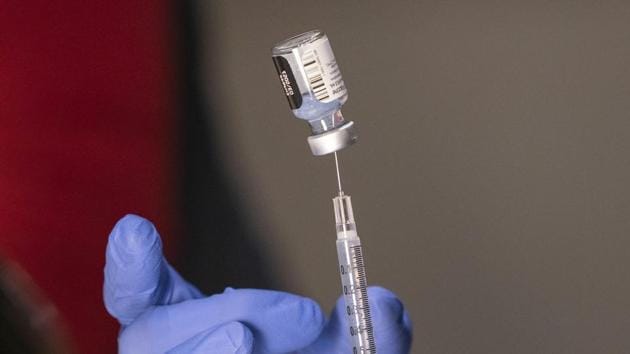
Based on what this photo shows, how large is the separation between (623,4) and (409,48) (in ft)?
1.65

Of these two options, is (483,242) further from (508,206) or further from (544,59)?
(544,59)

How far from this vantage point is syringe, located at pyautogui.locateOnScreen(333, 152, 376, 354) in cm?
89

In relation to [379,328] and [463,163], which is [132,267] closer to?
[379,328]

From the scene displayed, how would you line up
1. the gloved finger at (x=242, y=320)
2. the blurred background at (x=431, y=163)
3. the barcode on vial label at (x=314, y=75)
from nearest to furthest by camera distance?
the barcode on vial label at (x=314, y=75), the gloved finger at (x=242, y=320), the blurred background at (x=431, y=163)

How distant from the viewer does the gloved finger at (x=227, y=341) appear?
0.92m

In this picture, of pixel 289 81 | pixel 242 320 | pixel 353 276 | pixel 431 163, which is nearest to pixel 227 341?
pixel 242 320

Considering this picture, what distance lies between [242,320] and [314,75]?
0.36 metres

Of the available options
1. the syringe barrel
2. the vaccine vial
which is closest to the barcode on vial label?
the vaccine vial

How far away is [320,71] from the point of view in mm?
846

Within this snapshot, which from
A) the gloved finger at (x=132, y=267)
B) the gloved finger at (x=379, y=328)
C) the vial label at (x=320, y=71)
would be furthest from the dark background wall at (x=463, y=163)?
the vial label at (x=320, y=71)

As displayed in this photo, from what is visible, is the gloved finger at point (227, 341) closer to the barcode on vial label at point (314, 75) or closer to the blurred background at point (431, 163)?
the barcode on vial label at point (314, 75)

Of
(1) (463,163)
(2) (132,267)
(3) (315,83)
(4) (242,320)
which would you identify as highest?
(3) (315,83)

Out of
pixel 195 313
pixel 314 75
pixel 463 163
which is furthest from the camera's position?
pixel 463 163

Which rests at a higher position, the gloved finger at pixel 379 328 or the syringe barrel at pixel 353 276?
the syringe barrel at pixel 353 276
